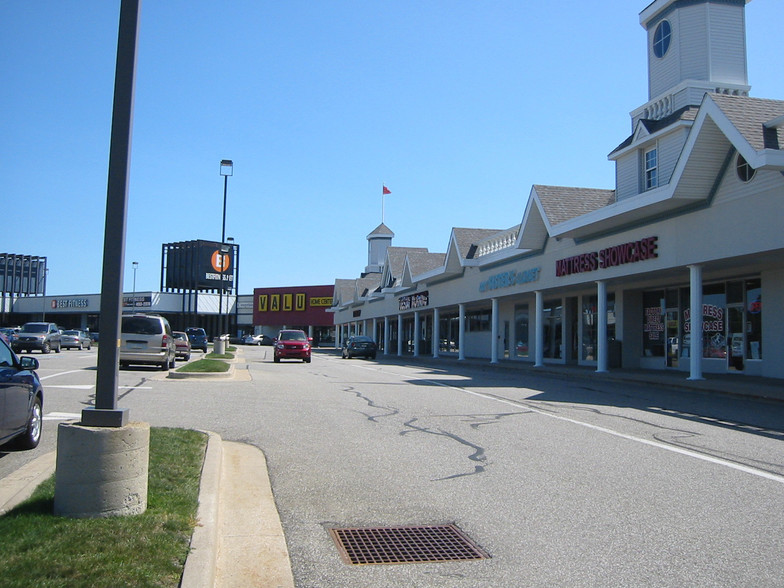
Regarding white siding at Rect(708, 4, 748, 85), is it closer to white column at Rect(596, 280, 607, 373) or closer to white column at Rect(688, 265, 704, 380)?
white column at Rect(596, 280, 607, 373)

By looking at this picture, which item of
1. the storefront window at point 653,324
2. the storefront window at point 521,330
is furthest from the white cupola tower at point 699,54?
the storefront window at point 521,330

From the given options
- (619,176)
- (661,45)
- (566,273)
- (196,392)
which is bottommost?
(196,392)

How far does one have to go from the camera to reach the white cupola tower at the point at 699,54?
2522 centimetres

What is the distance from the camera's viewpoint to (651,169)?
2453 cm

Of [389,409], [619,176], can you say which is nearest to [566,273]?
[619,176]

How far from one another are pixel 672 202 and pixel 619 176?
6.78 metres

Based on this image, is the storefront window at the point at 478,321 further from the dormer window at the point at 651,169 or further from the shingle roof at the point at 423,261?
the dormer window at the point at 651,169

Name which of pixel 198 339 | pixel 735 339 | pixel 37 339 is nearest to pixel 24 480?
pixel 735 339

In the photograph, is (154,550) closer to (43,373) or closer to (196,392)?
(196,392)

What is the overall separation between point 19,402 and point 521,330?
31502 mm

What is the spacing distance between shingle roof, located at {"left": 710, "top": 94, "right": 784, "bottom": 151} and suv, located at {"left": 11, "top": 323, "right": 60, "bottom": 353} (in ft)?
120

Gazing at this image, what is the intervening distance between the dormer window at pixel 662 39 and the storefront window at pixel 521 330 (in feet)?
46.8

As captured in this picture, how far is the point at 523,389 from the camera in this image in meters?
19.0

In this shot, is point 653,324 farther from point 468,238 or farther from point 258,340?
point 258,340
